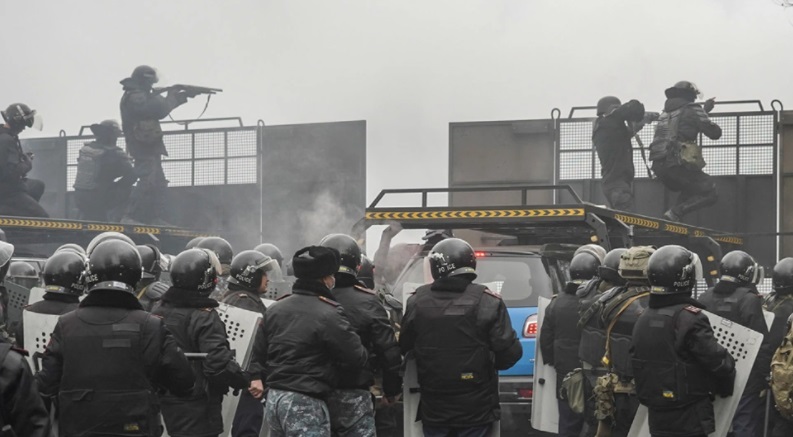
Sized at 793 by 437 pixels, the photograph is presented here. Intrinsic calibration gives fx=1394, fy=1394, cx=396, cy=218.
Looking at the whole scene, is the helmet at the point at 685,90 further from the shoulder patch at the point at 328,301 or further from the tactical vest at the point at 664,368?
the shoulder patch at the point at 328,301

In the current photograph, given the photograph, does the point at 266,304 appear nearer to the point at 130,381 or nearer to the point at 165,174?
the point at 130,381

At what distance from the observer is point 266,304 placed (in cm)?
1015

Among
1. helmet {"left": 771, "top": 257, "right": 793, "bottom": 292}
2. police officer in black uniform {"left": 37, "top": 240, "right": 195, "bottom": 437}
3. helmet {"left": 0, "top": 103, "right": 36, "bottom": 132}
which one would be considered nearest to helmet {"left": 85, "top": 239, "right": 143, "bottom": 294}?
police officer in black uniform {"left": 37, "top": 240, "right": 195, "bottom": 437}

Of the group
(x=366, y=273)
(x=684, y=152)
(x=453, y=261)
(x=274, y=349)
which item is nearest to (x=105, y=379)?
(x=274, y=349)

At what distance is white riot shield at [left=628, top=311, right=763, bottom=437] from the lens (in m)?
8.18

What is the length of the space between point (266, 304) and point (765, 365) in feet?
13.6

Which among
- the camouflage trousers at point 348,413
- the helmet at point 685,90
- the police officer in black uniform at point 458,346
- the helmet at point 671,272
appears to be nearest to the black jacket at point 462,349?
the police officer in black uniform at point 458,346

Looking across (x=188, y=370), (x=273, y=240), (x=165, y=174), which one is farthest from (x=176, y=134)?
(x=188, y=370)

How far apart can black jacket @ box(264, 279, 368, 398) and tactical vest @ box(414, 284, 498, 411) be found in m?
0.86

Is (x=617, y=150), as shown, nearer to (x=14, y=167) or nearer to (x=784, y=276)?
(x=784, y=276)

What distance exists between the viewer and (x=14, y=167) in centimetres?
1777

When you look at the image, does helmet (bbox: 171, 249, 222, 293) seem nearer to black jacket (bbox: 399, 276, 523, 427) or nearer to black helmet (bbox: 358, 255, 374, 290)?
black jacket (bbox: 399, 276, 523, 427)

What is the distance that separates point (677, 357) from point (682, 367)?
0.21ft

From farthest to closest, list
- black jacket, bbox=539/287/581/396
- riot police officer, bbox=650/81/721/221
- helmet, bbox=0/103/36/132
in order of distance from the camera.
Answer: helmet, bbox=0/103/36/132 < riot police officer, bbox=650/81/721/221 < black jacket, bbox=539/287/581/396
